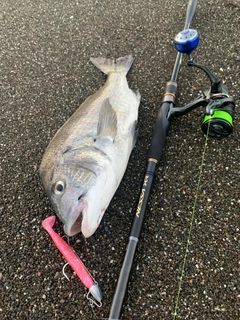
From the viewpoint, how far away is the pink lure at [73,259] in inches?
80.0

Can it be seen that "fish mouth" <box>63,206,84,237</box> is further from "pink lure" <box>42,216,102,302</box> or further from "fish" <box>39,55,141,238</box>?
"pink lure" <box>42,216,102,302</box>

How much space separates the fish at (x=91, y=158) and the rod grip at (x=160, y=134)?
165 millimetres

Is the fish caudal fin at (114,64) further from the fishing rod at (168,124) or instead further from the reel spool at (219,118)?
the reel spool at (219,118)

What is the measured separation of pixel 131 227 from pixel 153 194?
33 centimetres

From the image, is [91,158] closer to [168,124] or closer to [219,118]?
[168,124]

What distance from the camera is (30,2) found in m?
3.90

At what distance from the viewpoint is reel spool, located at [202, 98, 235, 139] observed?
89.6 inches

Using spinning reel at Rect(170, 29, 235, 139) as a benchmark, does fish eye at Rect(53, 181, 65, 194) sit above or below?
below

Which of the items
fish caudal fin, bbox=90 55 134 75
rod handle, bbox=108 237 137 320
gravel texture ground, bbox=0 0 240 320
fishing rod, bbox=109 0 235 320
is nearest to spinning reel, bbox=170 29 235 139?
fishing rod, bbox=109 0 235 320

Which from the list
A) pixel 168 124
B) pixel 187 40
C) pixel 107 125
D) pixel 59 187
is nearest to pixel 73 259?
pixel 59 187

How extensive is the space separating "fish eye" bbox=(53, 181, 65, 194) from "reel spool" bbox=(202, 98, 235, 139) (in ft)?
3.52

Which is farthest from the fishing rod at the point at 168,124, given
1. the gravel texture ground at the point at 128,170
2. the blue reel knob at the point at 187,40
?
the gravel texture ground at the point at 128,170

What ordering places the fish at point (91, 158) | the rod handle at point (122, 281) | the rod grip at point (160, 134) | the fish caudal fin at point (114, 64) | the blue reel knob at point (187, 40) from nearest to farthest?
1. the rod handle at point (122, 281)
2. the fish at point (91, 158)
3. the blue reel knob at point (187, 40)
4. the rod grip at point (160, 134)
5. the fish caudal fin at point (114, 64)

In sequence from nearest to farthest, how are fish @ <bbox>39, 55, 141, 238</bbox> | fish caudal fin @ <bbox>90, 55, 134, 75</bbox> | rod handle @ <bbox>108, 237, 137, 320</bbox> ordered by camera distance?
rod handle @ <bbox>108, 237, 137, 320</bbox>, fish @ <bbox>39, 55, 141, 238</bbox>, fish caudal fin @ <bbox>90, 55, 134, 75</bbox>
